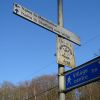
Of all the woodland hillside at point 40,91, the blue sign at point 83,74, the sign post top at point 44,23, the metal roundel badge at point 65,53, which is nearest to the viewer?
the blue sign at point 83,74

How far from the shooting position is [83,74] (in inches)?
301

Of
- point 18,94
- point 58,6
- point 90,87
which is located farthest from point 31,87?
point 58,6

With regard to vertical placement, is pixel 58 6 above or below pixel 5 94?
below

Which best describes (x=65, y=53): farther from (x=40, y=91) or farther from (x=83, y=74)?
(x=40, y=91)

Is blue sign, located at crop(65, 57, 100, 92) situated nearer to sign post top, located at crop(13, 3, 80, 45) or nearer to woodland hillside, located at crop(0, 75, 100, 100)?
sign post top, located at crop(13, 3, 80, 45)

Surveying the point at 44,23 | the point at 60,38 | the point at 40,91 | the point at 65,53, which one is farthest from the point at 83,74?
the point at 40,91

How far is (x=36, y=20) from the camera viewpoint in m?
8.24

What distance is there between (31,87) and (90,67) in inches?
2219

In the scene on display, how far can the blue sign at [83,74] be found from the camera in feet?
24.1

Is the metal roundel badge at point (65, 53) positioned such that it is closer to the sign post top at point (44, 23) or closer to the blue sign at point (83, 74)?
the sign post top at point (44, 23)

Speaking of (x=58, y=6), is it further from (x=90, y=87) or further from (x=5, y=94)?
(x=5, y=94)

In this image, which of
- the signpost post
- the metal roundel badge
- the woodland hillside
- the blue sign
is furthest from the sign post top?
the woodland hillside

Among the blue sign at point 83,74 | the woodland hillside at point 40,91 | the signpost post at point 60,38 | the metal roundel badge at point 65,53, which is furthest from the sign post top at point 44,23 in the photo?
the woodland hillside at point 40,91

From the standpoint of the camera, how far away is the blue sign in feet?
24.1
